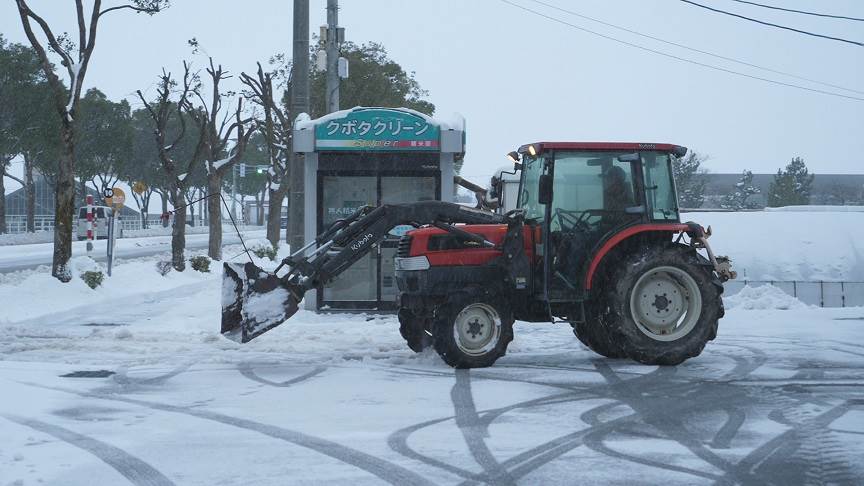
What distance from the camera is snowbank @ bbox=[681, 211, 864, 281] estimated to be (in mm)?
19109

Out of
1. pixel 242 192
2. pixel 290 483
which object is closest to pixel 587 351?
pixel 290 483

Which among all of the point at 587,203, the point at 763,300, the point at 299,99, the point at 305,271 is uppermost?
A: the point at 299,99

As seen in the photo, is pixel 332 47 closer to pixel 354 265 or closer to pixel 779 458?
pixel 354 265

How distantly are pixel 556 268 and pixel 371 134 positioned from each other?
5.62 metres

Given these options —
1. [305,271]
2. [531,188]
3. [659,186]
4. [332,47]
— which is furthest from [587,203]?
[332,47]

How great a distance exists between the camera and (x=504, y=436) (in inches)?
257

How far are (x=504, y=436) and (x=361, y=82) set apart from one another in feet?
122

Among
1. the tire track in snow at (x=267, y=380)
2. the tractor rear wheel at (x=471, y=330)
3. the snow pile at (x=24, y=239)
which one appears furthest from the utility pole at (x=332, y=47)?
the snow pile at (x=24, y=239)

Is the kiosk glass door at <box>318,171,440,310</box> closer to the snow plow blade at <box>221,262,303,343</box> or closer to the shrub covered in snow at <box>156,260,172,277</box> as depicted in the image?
the snow plow blade at <box>221,262,303,343</box>

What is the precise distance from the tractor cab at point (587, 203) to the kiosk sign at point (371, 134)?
4720mm

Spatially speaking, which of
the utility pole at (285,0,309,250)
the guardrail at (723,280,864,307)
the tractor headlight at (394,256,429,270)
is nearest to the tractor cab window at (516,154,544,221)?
the tractor headlight at (394,256,429,270)

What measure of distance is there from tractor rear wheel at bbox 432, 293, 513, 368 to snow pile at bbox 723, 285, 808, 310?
314 inches

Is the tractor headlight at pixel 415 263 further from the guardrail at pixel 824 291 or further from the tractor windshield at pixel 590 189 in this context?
the guardrail at pixel 824 291

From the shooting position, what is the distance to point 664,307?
9711 mm
